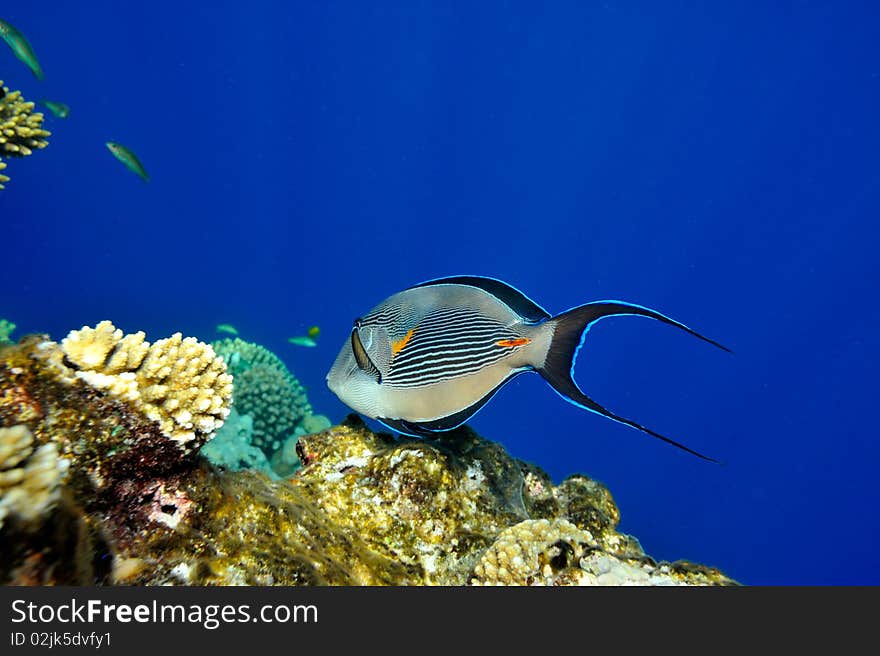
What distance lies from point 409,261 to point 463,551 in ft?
172

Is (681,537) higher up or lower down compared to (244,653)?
higher up

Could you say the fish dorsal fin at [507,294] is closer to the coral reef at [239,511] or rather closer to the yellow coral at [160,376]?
the coral reef at [239,511]

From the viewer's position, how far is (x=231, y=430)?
17.9 feet

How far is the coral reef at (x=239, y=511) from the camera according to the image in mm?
1007

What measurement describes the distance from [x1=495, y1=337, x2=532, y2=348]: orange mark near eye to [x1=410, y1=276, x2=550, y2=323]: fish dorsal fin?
166 millimetres

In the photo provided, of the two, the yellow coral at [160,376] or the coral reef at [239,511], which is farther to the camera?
the yellow coral at [160,376]

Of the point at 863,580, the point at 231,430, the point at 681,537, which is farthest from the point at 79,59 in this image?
the point at 863,580

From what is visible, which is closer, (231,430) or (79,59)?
(231,430)

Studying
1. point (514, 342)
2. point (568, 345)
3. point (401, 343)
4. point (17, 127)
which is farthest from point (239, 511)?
point (17, 127)

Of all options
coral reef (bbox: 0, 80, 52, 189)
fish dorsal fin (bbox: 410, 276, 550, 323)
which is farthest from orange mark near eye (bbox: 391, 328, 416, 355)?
coral reef (bbox: 0, 80, 52, 189)

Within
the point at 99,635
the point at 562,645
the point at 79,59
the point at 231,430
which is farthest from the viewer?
the point at 79,59

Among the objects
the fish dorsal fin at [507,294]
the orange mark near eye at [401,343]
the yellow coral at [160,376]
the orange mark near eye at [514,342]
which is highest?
the fish dorsal fin at [507,294]

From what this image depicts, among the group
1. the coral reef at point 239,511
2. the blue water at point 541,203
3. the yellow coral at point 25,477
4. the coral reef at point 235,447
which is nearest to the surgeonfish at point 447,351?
the coral reef at point 239,511

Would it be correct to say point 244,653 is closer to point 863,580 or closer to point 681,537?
point 681,537
